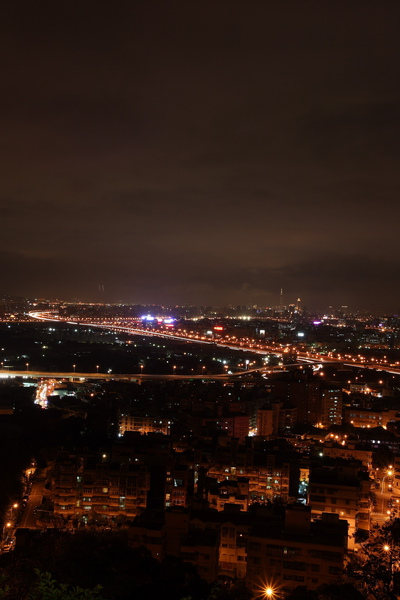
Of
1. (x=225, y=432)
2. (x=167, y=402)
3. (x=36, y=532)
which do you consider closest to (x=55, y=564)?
(x=36, y=532)

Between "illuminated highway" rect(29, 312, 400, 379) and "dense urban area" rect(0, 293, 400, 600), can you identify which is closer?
"dense urban area" rect(0, 293, 400, 600)

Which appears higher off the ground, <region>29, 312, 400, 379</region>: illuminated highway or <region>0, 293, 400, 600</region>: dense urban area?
<region>29, 312, 400, 379</region>: illuminated highway

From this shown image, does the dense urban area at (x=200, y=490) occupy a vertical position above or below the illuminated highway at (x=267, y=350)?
below

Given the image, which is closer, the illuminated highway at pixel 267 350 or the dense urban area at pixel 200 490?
the dense urban area at pixel 200 490

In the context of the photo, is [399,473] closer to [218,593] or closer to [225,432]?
[225,432]

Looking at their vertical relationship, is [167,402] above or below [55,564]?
above

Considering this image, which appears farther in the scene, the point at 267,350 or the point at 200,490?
the point at 267,350

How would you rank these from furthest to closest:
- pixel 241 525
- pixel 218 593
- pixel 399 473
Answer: pixel 399 473, pixel 241 525, pixel 218 593

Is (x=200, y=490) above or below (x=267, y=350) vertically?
below
